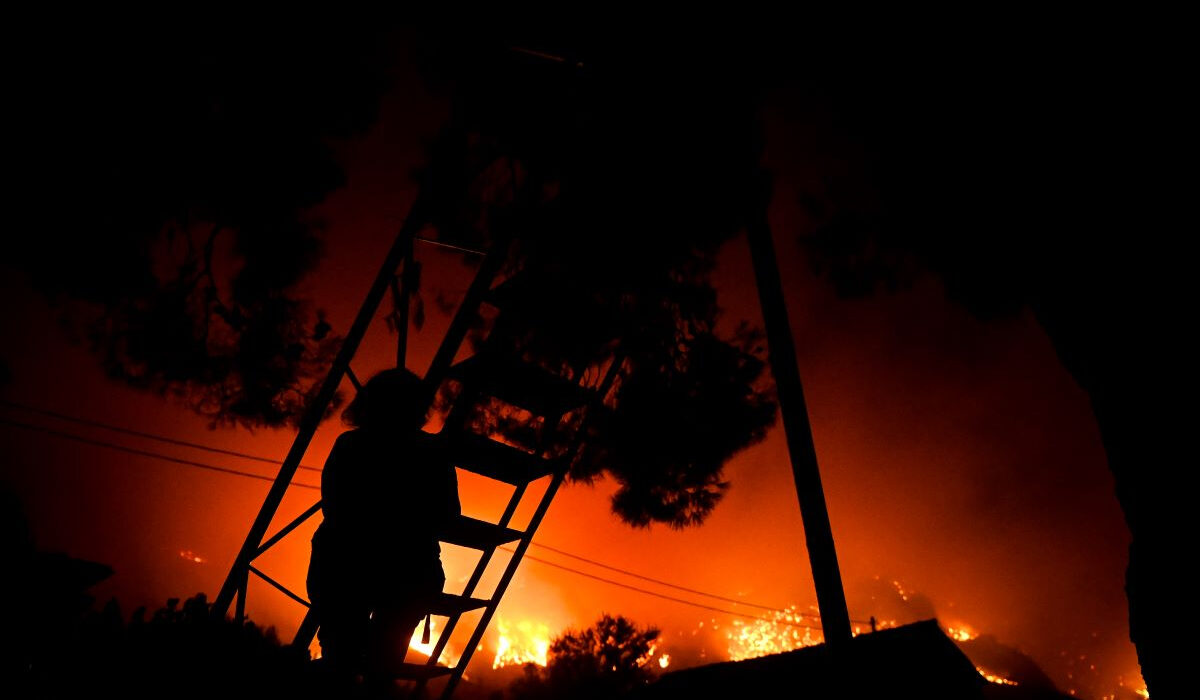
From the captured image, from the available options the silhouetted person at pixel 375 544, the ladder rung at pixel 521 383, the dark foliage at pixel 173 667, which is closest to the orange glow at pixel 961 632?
the ladder rung at pixel 521 383

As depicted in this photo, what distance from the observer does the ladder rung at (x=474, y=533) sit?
293cm

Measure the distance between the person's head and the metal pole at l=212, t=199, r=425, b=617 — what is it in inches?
35.0

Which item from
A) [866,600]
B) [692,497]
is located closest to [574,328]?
[692,497]

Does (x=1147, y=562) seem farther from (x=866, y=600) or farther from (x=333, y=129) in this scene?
(x=866, y=600)

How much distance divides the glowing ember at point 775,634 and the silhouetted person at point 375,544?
197 ft

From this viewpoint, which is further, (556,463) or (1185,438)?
(556,463)

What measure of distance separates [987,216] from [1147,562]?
4.61 feet

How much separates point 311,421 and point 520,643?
2324 inches

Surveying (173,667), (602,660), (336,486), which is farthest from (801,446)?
(602,660)

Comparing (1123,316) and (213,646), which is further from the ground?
(1123,316)

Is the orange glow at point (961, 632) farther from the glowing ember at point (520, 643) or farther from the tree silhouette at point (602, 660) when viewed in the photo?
the tree silhouette at point (602, 660)

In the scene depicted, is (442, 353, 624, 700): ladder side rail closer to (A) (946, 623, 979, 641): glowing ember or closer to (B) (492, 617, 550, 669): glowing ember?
(B) (492, 617, 550, 669): glowing ember

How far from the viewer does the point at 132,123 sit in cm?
438

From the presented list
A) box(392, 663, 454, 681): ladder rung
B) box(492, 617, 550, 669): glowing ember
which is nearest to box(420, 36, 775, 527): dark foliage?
box(392, 663, 454, 681): ladder rung
